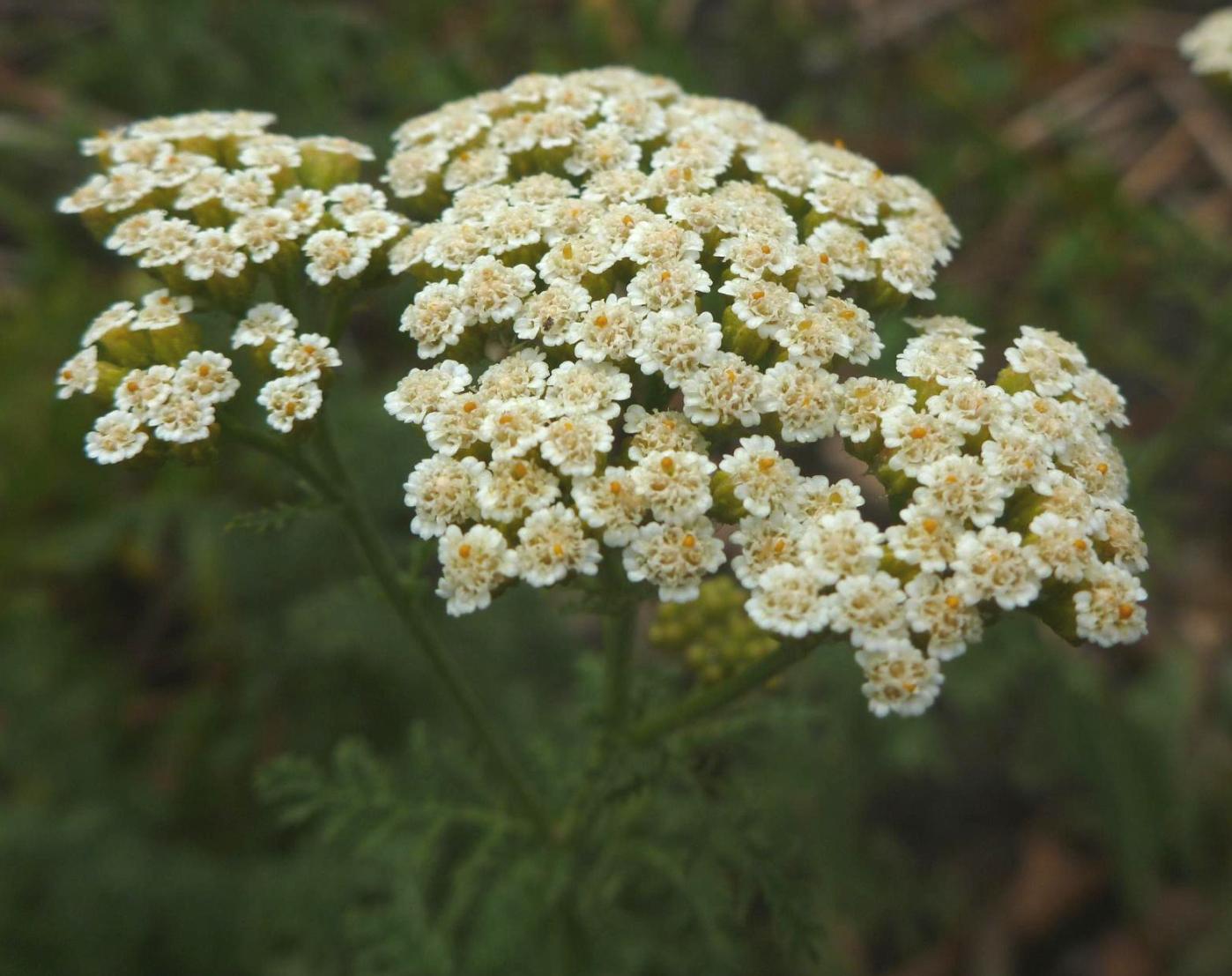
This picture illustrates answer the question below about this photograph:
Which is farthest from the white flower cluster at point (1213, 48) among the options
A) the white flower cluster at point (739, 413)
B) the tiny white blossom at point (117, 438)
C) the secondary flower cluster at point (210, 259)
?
the tiny white blossom at point (117, 438)

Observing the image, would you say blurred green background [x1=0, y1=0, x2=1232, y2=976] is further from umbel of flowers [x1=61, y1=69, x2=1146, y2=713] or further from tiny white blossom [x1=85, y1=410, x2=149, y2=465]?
tiny white blossom [x1=85, y1=410, x2=149, y2=465]

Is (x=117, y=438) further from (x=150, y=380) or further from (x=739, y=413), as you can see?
(x=739, y=413)

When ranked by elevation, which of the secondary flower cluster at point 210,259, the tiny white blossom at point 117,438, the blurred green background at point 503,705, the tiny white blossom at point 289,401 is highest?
the secondary flower cluster at point 210,259

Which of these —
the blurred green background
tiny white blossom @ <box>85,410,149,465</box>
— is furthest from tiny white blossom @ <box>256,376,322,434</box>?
the blurred green background

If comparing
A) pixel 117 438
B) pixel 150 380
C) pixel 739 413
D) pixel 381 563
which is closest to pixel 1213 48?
pixel 739 413

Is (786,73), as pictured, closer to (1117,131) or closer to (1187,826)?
(1117,131)

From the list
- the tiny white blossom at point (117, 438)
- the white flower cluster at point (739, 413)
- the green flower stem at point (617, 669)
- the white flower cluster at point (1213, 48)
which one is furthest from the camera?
the white flower cluster at point (1213, 48)

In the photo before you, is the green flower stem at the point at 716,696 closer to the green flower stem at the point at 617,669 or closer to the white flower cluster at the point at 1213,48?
the green flower stem at the point at 617,669

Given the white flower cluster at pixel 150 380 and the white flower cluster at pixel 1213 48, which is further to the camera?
the white flower cluster at pixel 1213 48
